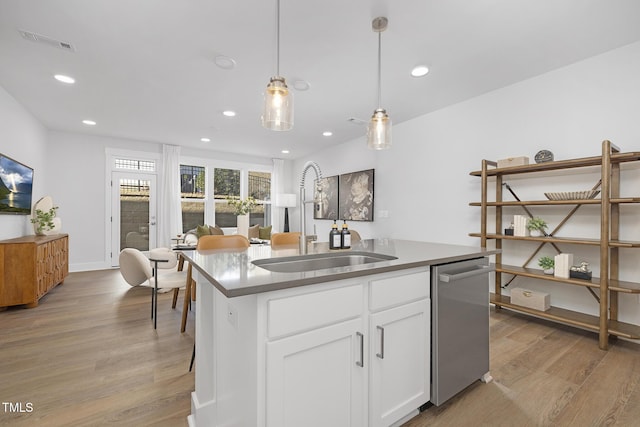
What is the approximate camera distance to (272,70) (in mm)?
2809

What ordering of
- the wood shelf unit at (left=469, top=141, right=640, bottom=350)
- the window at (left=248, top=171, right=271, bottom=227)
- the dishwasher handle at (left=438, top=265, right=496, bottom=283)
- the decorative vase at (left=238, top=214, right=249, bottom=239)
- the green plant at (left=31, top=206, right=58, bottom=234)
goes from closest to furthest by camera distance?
the dishwasher handle at (left=438, top=265, right=496, bottom=283) < the wood shelf unit at (left=469, top=141, right=640, bottom=350) < the green plant at (left=31, top=206, right=58, bottom=234) < the decorative vase at (left=238, top=214, right=249, bottom=239) < the window at (left=248, top=171, right=271, bottom=227)

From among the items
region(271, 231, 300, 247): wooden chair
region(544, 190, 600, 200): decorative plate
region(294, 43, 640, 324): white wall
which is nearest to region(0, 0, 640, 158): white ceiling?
→ region(294, 43, 640, 324): white wall

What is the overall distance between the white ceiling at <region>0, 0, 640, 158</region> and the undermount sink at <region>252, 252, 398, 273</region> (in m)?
1.70

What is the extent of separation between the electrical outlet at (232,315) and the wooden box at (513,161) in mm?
3042

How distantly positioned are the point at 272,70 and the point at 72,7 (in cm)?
151

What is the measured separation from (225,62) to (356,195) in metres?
3.26

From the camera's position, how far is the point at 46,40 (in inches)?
91.7

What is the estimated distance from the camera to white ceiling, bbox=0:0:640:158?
1984 mm

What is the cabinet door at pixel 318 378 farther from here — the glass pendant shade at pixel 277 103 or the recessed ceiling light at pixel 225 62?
the recessed ceiling light at pixel 225 62

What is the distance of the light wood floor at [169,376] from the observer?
1503 millimetres

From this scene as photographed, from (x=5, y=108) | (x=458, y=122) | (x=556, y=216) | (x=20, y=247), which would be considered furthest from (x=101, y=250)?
(x=556, y=216)

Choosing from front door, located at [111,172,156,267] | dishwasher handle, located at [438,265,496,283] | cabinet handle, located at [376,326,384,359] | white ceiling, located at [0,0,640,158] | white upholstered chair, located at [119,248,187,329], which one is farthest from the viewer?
front door, located at [111,172,156,267]

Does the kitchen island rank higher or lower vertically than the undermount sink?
lower

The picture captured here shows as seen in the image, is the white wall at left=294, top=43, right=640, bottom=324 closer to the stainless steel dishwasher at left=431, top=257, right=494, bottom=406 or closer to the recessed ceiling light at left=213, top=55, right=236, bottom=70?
the stainless steel dishwasher at left=431, top=257, right=494, bottom=406
